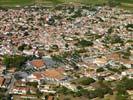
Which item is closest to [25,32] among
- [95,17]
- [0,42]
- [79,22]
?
[0,42]

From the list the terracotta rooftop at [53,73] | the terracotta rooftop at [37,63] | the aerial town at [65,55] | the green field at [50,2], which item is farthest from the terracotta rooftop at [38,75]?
the green field at [50,2]

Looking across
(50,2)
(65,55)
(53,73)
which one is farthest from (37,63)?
(50,2)

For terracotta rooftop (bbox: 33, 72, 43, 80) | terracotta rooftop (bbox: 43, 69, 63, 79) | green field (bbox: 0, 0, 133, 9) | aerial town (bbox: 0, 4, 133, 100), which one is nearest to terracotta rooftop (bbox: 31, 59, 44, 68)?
aerial town (bbox: 0, 4, 133, 100)

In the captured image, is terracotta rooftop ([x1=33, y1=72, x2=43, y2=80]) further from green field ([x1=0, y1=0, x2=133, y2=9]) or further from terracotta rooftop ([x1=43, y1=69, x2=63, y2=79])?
green field ([x1=0, y1=0, x2=133, y2=9])

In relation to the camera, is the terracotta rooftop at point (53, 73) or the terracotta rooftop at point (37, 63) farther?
the terracotta rooftop at point (37, 63)

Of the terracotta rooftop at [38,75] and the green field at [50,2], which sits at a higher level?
the green field at [50,2]

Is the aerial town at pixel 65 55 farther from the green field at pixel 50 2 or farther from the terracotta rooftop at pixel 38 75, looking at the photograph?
the green field at pixel 50 2

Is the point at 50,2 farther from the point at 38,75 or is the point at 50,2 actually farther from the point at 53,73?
the point at 38,75

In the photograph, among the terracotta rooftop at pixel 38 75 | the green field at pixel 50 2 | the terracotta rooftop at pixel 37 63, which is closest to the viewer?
the terracotta rooftop at pixel 38 75

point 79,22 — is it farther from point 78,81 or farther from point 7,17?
point 78,81
